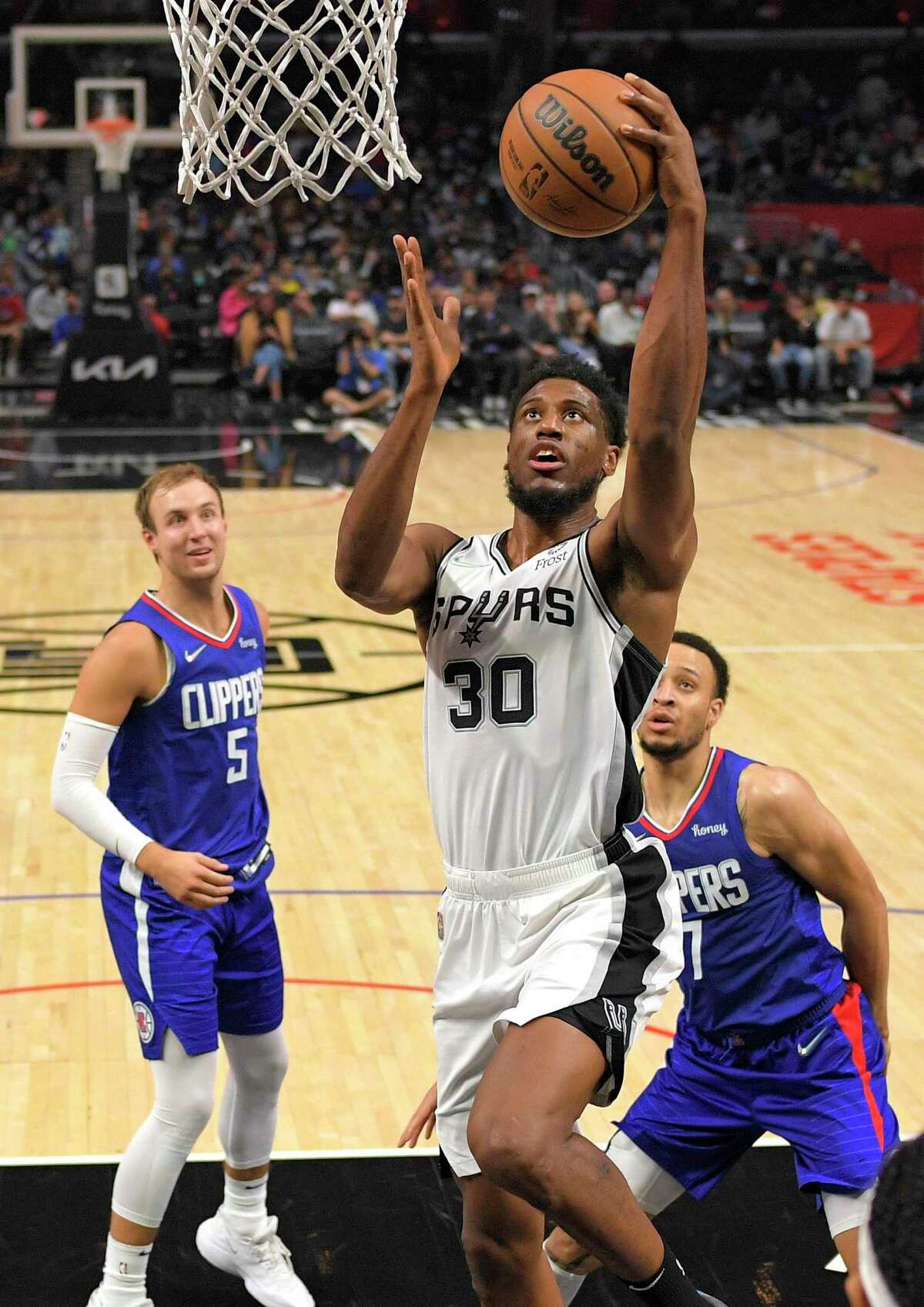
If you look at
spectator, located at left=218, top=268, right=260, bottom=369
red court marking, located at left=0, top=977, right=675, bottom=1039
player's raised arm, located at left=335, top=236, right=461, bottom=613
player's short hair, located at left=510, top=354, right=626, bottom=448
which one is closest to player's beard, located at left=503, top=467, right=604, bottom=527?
player's short hair, located at left=510, top=354, right=626, bottom=448

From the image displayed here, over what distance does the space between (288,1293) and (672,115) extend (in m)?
2.75

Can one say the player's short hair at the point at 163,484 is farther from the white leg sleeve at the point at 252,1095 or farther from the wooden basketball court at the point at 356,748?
the wooden basketball court at the point at 356,748

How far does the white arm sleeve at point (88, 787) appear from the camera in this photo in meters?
3.95

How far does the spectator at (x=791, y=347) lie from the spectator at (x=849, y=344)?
0.30 meters

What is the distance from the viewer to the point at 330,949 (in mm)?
6215

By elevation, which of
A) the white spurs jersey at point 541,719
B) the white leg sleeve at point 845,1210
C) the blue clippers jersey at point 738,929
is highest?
the white spurs jersey at point 541,719

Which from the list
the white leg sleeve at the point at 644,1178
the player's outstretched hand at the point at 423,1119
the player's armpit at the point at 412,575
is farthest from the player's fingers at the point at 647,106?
the white leg sleeve at the point at 644,1178

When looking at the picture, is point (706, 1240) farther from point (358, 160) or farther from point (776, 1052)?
point (358, 160)

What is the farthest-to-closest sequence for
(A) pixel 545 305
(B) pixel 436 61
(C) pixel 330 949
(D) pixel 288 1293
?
1. (B) pixel 436 61
2. (A) pixel 545 305
3. (C) pixel 330 949
4. (D) pixel 288 1293

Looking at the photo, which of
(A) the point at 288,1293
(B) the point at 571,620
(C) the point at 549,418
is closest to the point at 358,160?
(C) the point at 549,418

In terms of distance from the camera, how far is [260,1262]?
416 cm

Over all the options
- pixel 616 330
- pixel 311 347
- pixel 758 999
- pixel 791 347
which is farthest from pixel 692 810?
pixel 791 347

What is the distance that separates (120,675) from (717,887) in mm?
1433

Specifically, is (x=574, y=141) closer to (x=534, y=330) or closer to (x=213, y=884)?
(x=213, y=884)
